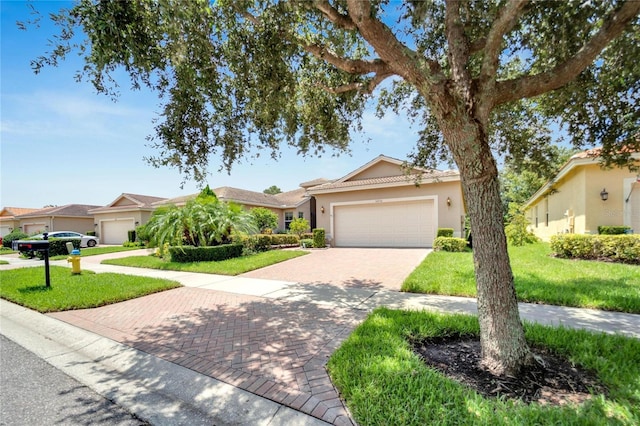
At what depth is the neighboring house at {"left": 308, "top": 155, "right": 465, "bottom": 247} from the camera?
14773 mm

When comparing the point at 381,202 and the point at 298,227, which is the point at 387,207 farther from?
the point at 298,227

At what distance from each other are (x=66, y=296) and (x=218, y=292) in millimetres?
3391

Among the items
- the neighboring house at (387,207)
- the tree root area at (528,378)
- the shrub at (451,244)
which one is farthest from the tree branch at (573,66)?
the shrub at (451,244)

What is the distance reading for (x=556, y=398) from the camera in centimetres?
264

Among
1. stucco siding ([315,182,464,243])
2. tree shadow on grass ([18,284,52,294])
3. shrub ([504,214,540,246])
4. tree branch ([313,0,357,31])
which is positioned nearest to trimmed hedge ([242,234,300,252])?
stucco siding ([315,182,464,243])

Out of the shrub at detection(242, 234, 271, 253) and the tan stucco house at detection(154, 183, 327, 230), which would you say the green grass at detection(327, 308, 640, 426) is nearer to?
the shrub at detection(242, 234, 271, 253)

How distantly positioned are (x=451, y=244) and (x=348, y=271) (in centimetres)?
623

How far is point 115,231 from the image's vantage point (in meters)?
27.0

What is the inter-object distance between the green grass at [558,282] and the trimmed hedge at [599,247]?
727 millimetres

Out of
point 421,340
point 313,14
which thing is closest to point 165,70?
point 313,14

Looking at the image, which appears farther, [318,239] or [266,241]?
[318,239]

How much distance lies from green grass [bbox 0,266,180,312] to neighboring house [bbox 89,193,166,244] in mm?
16607

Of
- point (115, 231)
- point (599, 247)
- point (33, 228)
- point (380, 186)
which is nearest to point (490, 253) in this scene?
point (599, 247)

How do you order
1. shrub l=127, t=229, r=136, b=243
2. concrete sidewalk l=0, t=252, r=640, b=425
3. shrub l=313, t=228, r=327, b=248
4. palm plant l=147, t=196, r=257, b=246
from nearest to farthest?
1. concrete sidewalk l=0, t=252, r=640, b=425
2. palm plant l=147, t=196, r=257, b=246
3. shrub l=313, t=228, r=327, b=248
4. shrub l=127, t=229, r=136, b=243
